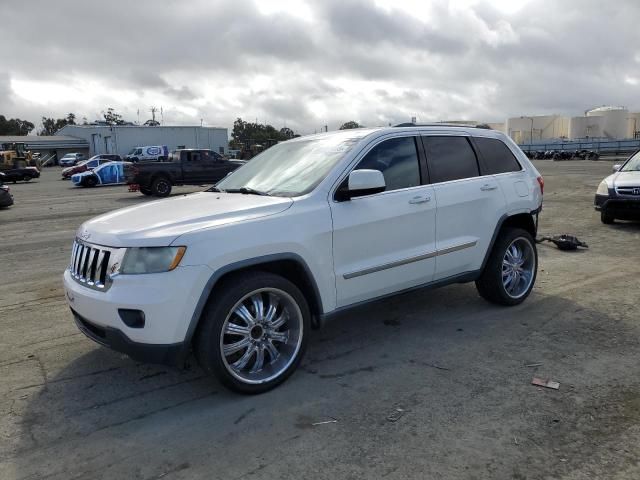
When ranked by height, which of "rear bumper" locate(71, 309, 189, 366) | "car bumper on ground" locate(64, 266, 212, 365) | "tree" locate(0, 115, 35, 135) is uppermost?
"tree" locate(0, 115, 35, 135)

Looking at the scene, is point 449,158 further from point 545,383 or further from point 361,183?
point 545,383

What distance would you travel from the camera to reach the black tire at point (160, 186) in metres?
19.5

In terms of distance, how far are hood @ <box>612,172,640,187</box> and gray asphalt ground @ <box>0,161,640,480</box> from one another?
193 inches

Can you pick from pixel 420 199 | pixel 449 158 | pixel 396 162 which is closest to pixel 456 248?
pixel 420 199

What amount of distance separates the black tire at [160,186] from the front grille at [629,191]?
1509 centimetres

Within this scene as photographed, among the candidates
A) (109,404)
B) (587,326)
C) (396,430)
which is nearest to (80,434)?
(109,404)

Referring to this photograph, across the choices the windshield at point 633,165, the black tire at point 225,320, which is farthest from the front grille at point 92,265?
the windshield at point 633,165

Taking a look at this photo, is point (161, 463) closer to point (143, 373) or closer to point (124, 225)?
point (143, 373)

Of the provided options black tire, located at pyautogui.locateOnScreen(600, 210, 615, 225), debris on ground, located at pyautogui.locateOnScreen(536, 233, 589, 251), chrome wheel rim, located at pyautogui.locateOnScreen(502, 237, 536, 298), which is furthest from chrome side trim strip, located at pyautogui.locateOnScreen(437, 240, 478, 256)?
black tire, located at pyautogui.locateOnScreen(600, 210, 615, 225)

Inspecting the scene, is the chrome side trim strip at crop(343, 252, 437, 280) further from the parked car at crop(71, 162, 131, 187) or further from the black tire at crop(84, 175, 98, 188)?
the black tire at crop(84, 175, 98, 188)

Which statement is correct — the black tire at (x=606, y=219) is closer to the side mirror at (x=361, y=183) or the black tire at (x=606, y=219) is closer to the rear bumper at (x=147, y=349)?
the side mirror at (x=361, y=183)

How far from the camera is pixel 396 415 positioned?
3334 millimetres

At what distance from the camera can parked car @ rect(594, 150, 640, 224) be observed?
9641 mm

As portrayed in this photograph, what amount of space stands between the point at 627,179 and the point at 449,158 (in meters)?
6.79
